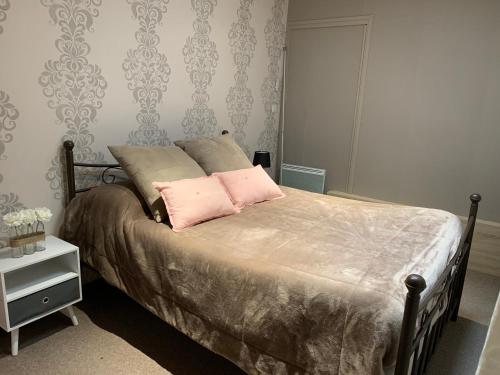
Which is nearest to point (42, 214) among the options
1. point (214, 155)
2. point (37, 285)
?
point (37, 285)

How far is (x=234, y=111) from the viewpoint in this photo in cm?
361

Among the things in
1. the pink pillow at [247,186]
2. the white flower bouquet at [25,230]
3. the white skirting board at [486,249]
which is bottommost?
the white skirting board at [486,249]

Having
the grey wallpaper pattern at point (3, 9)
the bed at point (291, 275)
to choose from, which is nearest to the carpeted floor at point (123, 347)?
the bed at point (291, 275)

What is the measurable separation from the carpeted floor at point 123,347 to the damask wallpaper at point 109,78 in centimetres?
62

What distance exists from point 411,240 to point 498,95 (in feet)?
6.55

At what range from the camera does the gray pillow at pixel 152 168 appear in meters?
2.24

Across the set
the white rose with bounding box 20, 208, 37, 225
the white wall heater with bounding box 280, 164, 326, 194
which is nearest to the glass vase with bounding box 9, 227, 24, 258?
the white rose with bounding box 20, 208, 37, 225

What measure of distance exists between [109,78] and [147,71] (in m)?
0.32

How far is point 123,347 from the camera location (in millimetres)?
2111

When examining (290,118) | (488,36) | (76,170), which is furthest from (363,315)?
(290,118)

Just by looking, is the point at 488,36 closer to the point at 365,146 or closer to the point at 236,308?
the point at 365,146

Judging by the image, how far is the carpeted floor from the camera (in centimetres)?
195

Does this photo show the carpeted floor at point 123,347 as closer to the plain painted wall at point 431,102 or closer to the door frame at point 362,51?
the plain painted wall at point 431,102

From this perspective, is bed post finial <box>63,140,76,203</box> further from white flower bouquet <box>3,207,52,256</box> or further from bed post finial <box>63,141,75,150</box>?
white flower bouquet <box>3,207,52,256</box>
